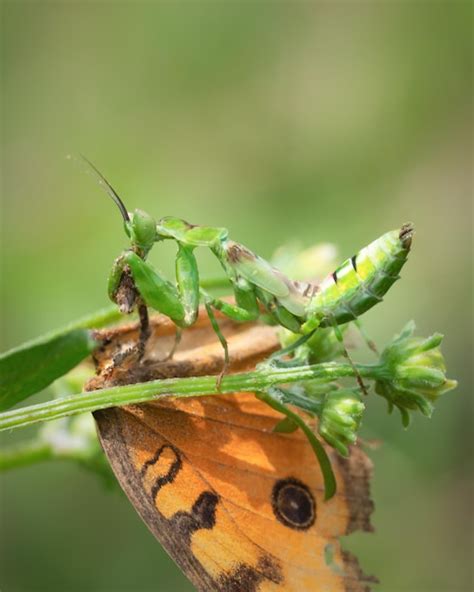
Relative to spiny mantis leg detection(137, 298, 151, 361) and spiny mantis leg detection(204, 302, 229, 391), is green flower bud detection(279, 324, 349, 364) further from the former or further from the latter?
spiny mantis leg detection(137, 298, 151, 361)

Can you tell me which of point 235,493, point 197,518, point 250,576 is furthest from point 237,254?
point 250,576

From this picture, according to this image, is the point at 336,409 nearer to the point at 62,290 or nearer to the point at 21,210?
the point at 62,290

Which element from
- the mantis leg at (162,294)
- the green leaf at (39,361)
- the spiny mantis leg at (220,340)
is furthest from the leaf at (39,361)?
the mantis leg at (162,294)

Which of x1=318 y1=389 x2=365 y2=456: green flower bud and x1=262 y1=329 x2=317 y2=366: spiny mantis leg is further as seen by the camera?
x1=262 y1=329 x2=317 y2=366: spiny mantis leg

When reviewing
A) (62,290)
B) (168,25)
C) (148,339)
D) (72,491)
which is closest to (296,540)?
(148,339)

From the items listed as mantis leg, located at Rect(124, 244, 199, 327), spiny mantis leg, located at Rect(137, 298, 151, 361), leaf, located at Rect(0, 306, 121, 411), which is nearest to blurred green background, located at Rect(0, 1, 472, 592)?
mantis leg, located at Rect(124, 244, 199, 327)

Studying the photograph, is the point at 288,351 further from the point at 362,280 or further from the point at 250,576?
the point at 250,576
